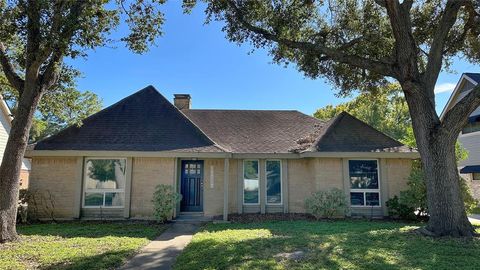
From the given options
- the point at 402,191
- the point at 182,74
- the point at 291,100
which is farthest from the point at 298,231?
the point at 291,100

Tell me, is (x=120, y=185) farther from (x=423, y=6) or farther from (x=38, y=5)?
(x=423, y=6)

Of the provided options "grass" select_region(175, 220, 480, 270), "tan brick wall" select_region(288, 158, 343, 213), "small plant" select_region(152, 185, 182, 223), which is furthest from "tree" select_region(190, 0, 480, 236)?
"small plant" select_region(152, 185, 182, 223)

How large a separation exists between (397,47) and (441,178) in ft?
12.0

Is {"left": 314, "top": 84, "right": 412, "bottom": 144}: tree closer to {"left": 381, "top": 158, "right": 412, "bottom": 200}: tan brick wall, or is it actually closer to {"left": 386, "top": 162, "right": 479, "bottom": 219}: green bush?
{"left": 381, "top": 158, "right": 412, "bottom": 200}: tan brick wall

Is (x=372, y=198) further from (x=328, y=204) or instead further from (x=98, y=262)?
(x=98, y=262)

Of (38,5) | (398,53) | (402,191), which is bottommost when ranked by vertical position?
(402,191)

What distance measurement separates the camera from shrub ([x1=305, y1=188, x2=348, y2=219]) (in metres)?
12.7

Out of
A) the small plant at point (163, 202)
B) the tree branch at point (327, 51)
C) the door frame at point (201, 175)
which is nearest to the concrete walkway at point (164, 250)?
the small plant at point (163, 202)

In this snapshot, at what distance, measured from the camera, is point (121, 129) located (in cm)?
1375

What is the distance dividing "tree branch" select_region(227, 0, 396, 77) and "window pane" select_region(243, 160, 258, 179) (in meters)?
5.23

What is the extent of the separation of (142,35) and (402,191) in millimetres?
10761

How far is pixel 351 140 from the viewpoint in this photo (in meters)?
13.9

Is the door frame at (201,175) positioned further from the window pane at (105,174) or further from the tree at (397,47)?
the tree at (397,47)

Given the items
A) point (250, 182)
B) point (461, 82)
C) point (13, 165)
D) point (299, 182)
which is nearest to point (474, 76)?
point (461, 82)
